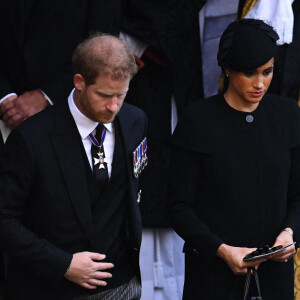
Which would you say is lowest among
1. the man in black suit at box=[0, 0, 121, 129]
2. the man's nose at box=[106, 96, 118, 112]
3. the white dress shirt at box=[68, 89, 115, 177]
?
the white dress shirt at box=[68, 89, 115, 177]

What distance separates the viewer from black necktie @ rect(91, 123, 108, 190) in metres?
3.29

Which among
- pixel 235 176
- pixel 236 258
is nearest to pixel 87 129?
pixel 235 176

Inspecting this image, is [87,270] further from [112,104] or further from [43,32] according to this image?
[43,32]

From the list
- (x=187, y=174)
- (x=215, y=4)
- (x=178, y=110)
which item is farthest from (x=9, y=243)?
(x=215, y=4)

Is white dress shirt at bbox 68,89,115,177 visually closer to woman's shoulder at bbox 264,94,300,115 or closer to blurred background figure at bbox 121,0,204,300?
woman's shoulder at bbox 264,94,300,115

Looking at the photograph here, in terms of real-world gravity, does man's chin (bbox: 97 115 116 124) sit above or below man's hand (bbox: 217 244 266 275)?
above

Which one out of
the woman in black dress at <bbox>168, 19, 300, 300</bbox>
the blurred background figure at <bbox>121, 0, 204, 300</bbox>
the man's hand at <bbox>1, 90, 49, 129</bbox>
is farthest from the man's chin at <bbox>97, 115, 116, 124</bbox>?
the blurred background figure at <bbox>121, 0, 204, 300</bbox>

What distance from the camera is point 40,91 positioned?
13.3 ft

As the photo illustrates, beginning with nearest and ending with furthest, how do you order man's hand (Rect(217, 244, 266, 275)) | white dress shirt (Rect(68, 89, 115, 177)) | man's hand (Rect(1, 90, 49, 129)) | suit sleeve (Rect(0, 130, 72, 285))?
suit sleeve (Rect(0, 130, 72, 285))
white dress shirt (Rect(68, 89, 115, 177))
man's hand (Rect(217, 244, 266, 275))
man's hand (Rect(1, 90, 49, 129))

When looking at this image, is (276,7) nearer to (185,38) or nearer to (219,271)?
(185,38)

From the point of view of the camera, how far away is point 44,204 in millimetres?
3195

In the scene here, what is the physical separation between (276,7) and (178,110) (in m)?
0.73

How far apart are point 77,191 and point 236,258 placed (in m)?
0.68

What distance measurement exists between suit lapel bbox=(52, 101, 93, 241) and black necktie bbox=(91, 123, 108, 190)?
0.06 m
